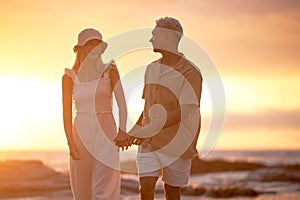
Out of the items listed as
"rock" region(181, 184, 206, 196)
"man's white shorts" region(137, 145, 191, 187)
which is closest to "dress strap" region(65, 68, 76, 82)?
"man's white shorts" region(137, 145, 191, 187)

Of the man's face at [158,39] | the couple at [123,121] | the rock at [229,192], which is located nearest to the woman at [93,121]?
the couple at [123,121]

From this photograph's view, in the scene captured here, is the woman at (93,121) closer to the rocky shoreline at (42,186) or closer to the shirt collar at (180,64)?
the shirt collar at (180,64)

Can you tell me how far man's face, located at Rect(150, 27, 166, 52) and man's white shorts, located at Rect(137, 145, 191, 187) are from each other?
0.97 meters

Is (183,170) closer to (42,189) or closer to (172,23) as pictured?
(172,23)

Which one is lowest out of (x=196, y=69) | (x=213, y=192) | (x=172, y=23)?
(x=213, y=192)

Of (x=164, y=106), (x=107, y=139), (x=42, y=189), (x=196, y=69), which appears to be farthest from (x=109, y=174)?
(x=42, y=189)

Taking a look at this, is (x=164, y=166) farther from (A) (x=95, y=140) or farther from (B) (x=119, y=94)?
(B) (x=119, y=94)

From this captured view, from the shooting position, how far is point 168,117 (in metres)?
7.30

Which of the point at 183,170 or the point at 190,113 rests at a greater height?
the point at 190,113

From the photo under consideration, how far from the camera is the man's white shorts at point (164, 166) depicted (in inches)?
290

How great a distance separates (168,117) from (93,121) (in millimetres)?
749

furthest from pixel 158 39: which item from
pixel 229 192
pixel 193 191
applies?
pixel 193 191

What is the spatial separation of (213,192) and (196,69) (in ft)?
40.9

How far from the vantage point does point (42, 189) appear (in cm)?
1731
